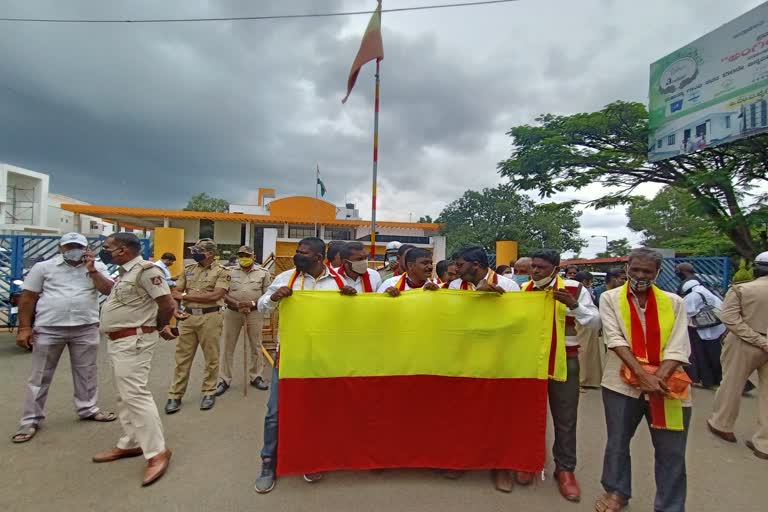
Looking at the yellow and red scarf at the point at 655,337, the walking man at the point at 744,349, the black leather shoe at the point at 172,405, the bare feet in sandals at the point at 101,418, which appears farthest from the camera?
the black leather shoe at the point at 172,405

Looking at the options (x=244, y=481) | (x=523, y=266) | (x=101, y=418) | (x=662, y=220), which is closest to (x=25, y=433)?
(x=101, y=418)

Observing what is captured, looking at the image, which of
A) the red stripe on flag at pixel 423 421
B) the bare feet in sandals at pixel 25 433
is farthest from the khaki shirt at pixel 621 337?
the bare feet in sandals at pixel 25 433

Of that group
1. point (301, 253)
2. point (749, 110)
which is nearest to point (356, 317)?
point (301, 253)

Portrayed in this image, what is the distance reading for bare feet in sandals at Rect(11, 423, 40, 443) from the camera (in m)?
3.28

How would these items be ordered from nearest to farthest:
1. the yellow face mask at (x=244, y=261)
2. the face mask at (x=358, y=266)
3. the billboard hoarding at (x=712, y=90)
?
the face mask at (x=358, y=266)
the yellow face mask at (x=244, y=261)
the billboard hoarding at (x=712, y=90)

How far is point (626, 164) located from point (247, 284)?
11.7 metres

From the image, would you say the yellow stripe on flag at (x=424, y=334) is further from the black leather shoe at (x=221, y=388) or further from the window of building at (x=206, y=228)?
the window of building at (x=206, y=228)

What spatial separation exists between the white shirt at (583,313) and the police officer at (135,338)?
9.80ft

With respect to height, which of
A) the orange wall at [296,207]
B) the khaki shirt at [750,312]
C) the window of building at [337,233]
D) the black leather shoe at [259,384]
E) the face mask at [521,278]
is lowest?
the black leather shoe at [259,384]

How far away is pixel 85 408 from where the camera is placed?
372 centimetres

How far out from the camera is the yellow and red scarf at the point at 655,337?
2.21m

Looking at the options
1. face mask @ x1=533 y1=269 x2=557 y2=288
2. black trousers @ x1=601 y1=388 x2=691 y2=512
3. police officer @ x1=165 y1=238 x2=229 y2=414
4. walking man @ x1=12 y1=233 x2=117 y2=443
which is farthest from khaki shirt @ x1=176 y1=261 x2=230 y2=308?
black trousers @ x1=601 y1=388 x2=691 y2=512

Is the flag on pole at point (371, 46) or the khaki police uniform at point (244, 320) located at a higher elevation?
the flag on pole at point (371, 46)

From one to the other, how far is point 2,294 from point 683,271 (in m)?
11.5
